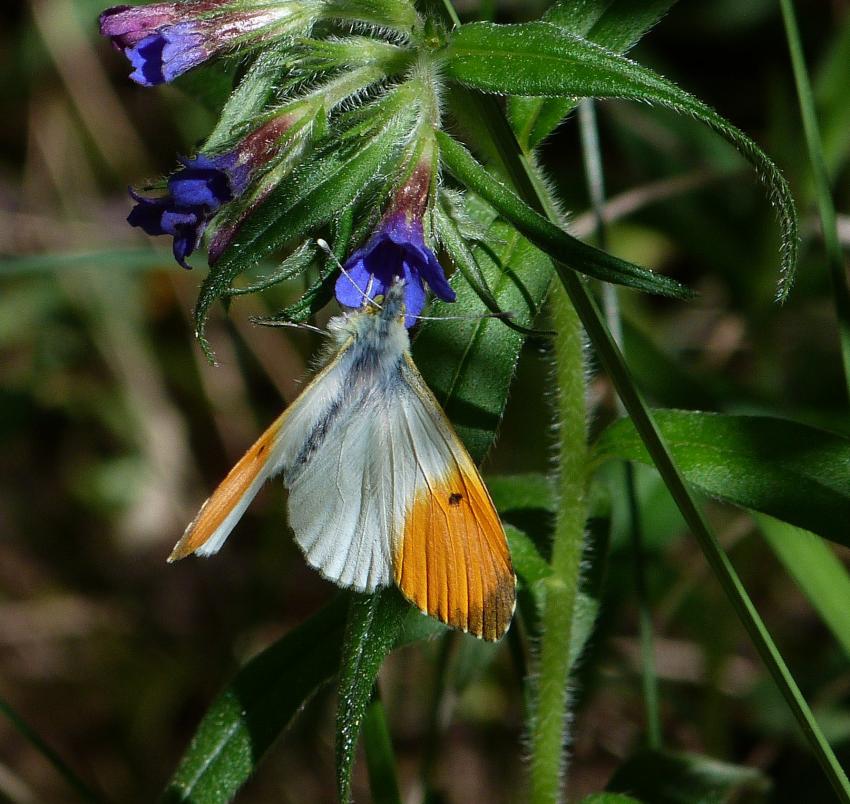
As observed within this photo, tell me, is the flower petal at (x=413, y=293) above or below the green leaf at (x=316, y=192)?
below

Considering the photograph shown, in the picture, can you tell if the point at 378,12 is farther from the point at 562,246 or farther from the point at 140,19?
the point at 562,246

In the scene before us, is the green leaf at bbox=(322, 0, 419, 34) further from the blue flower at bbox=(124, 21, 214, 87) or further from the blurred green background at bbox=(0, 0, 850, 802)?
the blurred green background at bbox=(0, 0, 850, 802)

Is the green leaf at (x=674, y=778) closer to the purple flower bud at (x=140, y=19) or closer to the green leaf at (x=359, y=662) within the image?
the green leaf at (x=359, y=662)

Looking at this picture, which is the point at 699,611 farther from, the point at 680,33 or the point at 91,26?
the point at 91,26

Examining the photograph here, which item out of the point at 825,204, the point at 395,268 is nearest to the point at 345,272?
the point at 395,268

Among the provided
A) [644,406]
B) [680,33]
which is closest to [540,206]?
[644,406]

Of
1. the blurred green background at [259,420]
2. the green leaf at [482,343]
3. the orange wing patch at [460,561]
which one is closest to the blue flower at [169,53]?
the green leaf at [482,343]
